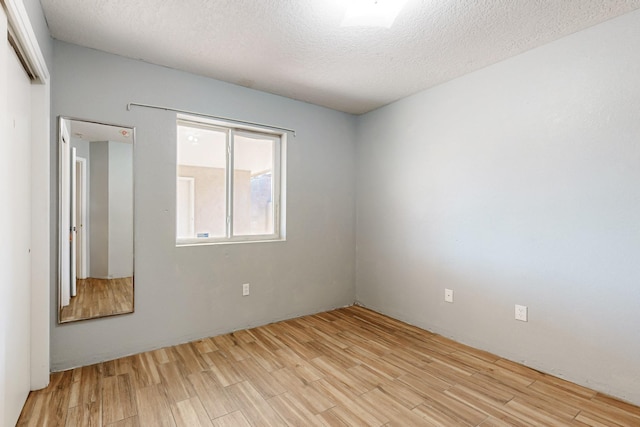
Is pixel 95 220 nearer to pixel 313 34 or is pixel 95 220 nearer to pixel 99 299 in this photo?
pixel 99 299

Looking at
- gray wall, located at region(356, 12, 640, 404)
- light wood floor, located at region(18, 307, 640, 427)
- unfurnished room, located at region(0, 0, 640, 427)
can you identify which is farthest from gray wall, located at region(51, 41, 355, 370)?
gray wall, located at region(356, 12, 640, 404)

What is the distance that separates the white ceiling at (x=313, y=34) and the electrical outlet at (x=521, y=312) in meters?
1.94

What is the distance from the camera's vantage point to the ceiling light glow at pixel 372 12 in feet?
5.72

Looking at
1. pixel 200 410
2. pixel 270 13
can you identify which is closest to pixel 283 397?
pixel 200 410

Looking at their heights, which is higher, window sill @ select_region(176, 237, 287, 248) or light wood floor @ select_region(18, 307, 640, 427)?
window sill @ select_region(176, 237, 287, 248)

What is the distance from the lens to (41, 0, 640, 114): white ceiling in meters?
1.84

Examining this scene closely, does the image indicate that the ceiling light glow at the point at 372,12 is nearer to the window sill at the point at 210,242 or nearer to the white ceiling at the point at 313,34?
the white ceiling at the point at 313,34

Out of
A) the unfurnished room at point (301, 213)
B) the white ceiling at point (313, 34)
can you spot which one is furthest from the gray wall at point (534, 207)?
the white ceiling at point (313, 34)

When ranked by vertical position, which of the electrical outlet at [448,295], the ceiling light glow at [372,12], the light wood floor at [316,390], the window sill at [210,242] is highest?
the ceiling light glow at [372,12]

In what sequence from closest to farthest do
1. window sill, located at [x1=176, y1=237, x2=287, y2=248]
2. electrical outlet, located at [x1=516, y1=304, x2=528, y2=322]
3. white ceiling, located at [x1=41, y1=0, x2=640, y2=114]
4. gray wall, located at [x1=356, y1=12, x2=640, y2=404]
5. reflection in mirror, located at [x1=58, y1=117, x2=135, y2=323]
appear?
white ceiling, located at [x1=41, y1=0, x2=640, y2=114] < gray wall, located at [x1=356, y1=12, x2=640, y2=404] < reflection in mirror, located at [x1=58, y1=117, x2=135, y2=323] < electrical outlet, located at [x1=516, y1=304, x2=528, y2=322] < window sill, located at [x1=176, y1=237, x2=287, y2=248]

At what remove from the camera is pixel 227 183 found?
3.08 meters

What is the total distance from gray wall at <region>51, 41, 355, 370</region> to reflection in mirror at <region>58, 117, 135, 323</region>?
6cm

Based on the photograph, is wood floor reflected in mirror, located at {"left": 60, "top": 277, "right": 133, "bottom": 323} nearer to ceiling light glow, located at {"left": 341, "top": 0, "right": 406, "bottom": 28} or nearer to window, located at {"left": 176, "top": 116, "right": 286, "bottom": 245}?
window, located at {"left": 176, "top": 116, "right": 286, "bottom": 245}

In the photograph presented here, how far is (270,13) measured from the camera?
1901 mm
